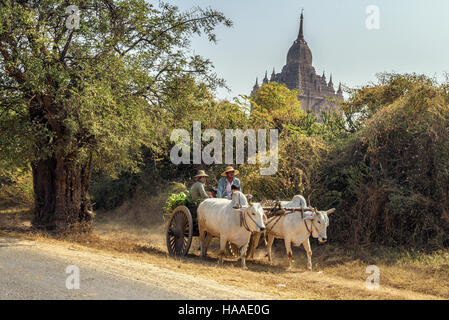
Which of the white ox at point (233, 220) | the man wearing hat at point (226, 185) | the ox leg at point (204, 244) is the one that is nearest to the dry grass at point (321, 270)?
the ox leg at point (204, 244)

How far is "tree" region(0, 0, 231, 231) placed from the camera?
10172mm

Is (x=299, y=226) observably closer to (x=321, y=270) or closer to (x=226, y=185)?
(x=321, y=270)

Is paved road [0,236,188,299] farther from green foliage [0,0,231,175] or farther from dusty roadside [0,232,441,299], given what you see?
green foliage [0,0,231,175]

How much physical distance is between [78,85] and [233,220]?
4.59 meters

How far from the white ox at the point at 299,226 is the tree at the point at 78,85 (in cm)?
424

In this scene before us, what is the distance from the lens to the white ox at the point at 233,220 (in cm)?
841

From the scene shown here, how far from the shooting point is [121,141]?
1088 cm

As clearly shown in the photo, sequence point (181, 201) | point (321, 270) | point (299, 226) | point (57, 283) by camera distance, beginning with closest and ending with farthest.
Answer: point (57, 283) → point (299, 226) → point (321, 270) → point (181, 201)

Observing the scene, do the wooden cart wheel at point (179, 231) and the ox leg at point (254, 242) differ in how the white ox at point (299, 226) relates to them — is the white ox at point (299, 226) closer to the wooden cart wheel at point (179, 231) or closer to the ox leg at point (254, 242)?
the ox leg at point (254, 242)

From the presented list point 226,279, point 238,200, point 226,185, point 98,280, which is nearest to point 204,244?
point 226,185

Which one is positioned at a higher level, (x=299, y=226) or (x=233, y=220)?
(x=233, y=220)

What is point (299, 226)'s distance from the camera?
888 centimetres

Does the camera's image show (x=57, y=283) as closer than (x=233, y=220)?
Yes
